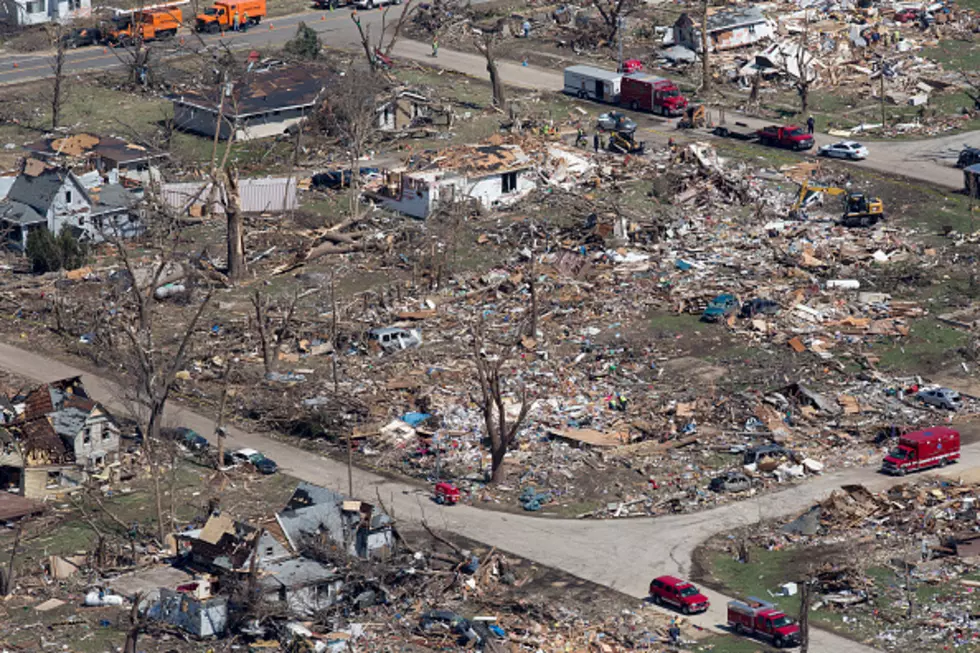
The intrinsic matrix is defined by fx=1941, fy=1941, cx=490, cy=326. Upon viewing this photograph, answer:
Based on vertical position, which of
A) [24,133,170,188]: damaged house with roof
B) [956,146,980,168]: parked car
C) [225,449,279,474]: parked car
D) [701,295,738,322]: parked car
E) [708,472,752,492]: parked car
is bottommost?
[225,449,279,474]: parked car

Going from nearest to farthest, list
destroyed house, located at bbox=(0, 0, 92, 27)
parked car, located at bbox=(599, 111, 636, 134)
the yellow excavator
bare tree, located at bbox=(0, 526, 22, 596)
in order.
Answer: bare tree, located at bbox=(0, 526, 22, 596), the yellow excavator, parked car, located at bbox=(599, 111, 636, 134), destroyed house, located at bbox=(0, 0, 92, 27)

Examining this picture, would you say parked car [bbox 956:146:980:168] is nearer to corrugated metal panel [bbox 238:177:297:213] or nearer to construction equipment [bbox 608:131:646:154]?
construction equipment [bbox 608:131:646:154]

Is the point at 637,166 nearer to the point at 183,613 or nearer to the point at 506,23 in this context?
the point at 506,23

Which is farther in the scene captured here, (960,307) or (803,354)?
(960,307)

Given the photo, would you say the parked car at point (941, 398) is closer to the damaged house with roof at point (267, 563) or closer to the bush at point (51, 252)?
the damaged house with roof at point (267, 563)

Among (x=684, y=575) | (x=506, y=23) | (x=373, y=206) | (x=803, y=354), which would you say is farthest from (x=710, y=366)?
(x=506, y=23)

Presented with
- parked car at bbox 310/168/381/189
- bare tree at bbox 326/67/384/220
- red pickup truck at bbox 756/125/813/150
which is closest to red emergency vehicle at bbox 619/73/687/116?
red pickup truck at bbox 756/125/813/150
